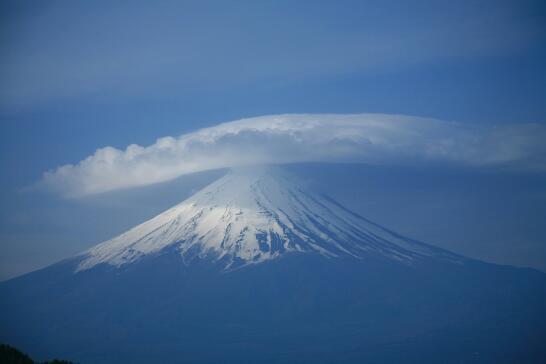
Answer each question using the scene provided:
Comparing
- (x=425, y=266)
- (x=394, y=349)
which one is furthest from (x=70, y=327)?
(x=425, y=266)

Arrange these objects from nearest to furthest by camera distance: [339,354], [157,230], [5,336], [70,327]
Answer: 1. [339,354]
2. [5,336]
3. [70,327]
4. [157,230]

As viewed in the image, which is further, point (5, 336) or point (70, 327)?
point (70, 327)

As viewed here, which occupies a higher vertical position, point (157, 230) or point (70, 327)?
point (157, 230)

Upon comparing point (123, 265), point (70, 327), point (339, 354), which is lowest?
point (339, 354)

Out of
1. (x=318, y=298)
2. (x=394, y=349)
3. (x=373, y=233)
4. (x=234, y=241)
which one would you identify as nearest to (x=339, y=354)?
(x=394, y=349)

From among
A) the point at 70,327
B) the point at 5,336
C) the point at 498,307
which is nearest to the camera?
the point at 5,336

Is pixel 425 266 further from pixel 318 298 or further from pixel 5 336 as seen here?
pixel 5 336
